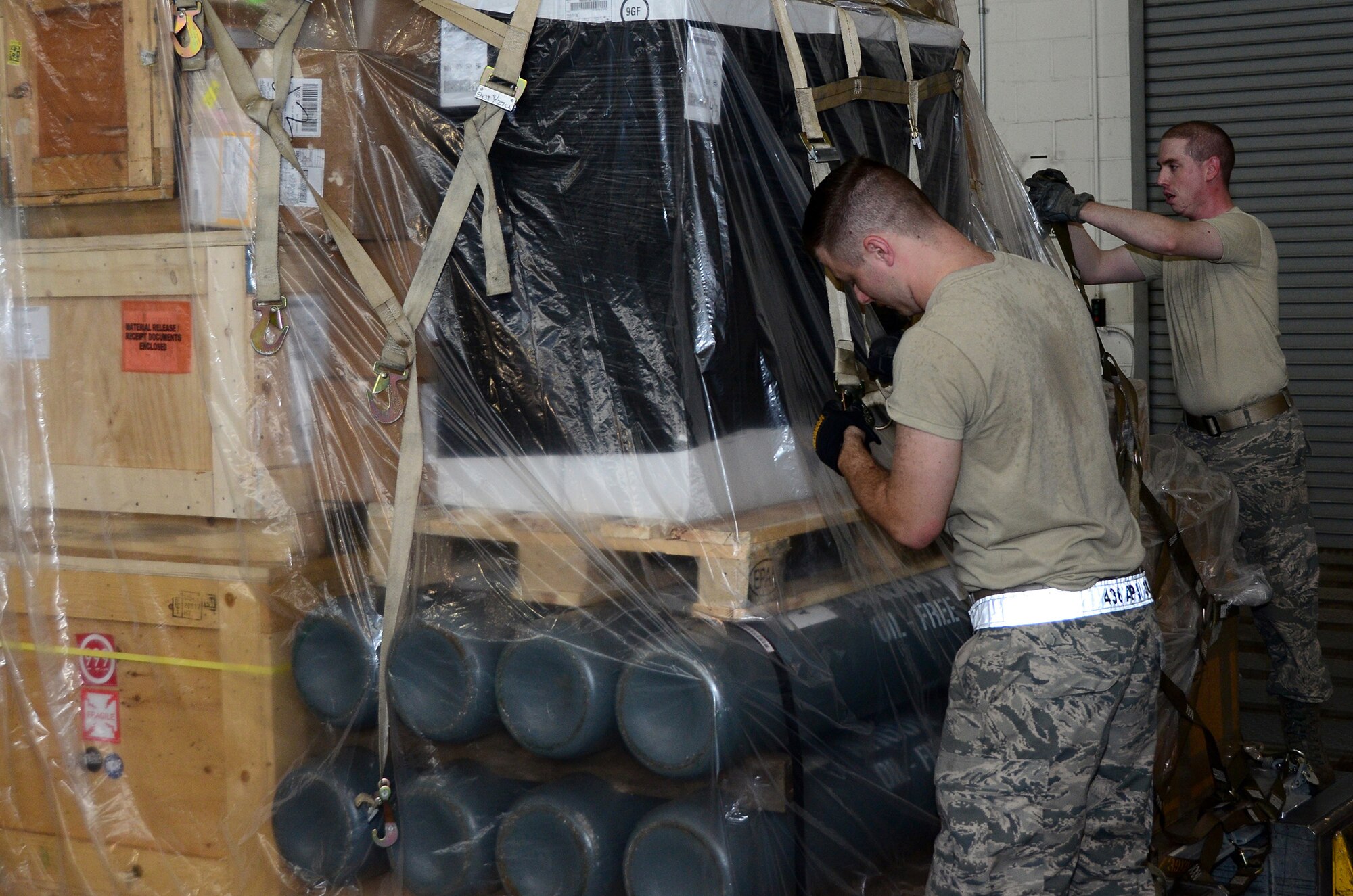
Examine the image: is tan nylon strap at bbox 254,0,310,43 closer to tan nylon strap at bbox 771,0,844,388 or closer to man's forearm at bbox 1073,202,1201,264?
tan nylon strap at bbox 771,0,844,388

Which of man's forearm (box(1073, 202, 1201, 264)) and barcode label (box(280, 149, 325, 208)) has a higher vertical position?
barcode label (box(280, 149, 325, 208))

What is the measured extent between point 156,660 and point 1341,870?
2.83 meters

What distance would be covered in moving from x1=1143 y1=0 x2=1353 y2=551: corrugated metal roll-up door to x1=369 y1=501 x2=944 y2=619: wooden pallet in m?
4.59

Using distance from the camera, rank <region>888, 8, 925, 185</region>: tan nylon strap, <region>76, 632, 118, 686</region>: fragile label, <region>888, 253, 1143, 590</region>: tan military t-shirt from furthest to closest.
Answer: <region>888, 8, 925, 185</region>: tan nylon strap
<region>76, 632, 118, 686</region>: fragile label
<region>888, 253, 1143, 590</region>: tan military t-shirt

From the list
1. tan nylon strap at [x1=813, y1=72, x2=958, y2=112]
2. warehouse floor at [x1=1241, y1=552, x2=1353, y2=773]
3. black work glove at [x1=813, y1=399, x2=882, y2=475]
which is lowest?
warehouse floor at [x1=1241, y1=552, x2=1353, y2=773]

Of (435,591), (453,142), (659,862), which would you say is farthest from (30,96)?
(659,862)

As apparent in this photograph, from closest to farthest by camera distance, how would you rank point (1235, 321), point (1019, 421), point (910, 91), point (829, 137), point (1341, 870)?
point (1019, 421) → point (829, 137) → point (910, 91) → point (1341, 870) → point (1235, 321)

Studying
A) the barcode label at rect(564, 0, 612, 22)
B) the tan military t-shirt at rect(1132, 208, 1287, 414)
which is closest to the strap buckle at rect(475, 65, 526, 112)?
the barcode label at rect(564, 0, 612, 22)

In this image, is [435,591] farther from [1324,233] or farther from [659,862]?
[1324,233]

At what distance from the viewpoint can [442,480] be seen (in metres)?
2.50

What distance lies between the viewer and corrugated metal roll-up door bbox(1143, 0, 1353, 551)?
6180 mm

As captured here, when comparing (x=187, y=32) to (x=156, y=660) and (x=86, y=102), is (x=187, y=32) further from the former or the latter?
(x=156, y=660)

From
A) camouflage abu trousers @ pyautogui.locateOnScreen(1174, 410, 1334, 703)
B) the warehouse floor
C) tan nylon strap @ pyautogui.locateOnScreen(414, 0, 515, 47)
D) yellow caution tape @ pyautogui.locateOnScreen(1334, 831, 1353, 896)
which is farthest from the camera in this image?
the warehouse floor

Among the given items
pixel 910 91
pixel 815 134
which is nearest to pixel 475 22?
pixel 815 134
